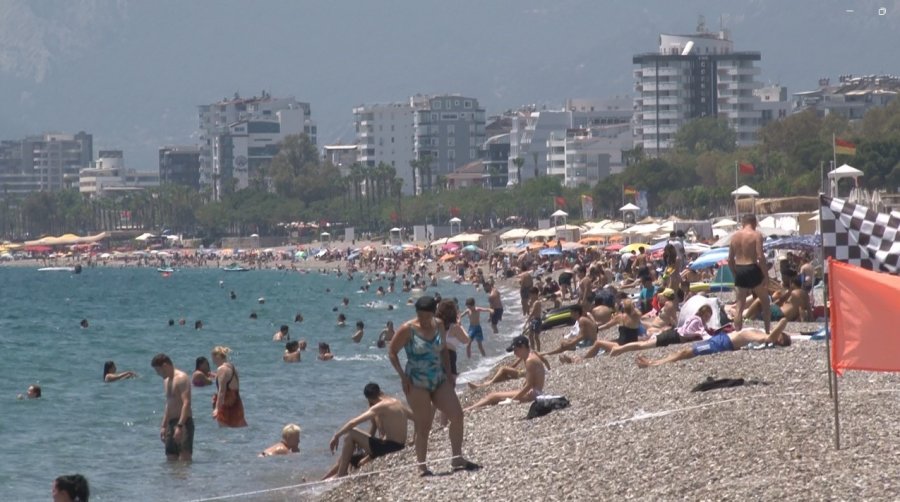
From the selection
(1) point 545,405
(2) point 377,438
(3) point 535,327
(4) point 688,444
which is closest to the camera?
(4) point 688,444

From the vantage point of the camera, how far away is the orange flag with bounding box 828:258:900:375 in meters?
11.3

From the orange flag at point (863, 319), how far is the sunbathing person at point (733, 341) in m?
7.75

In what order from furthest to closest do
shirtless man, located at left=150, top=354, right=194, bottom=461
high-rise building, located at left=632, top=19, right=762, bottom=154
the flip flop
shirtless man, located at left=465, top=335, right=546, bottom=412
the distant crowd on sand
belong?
high-rise building, located at left=632, top=19, right=762, bottom=154 → shirtless man, located at left=465, top=335, right=546, bottom=412 → shirtless man, located at left=150, top=354, right=194, bottom=461 → the flip flop → the distant crowd on sand

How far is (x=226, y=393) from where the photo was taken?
66.3 ft

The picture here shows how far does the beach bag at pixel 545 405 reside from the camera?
17344mm

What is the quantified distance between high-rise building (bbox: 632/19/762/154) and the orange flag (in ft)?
548

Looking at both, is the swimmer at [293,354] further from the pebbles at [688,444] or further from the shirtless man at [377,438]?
the shirtless man at [377,438]

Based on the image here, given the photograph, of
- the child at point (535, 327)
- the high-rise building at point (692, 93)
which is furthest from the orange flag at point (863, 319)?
the high-rise building at point (692, 93)

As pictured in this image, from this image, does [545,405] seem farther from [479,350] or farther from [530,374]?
[479,350]

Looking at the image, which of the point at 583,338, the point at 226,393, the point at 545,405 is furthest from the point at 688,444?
the point at 583,338

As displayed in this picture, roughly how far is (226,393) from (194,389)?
7.57 metres

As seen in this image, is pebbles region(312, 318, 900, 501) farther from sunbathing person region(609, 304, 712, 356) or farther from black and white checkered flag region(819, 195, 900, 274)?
sunbathing person region(609, 304, 712, 356)

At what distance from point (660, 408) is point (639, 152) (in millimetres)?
138414

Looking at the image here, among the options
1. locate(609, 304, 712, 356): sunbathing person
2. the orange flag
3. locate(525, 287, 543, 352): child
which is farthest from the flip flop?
locate(525, 287, 543, 352): child
